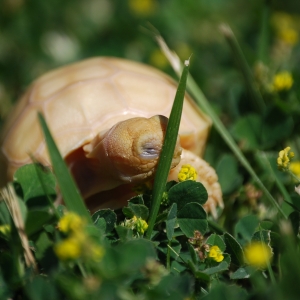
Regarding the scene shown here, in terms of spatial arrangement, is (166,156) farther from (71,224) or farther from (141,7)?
(141,7)

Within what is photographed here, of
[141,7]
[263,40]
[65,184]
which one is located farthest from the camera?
[141,7]

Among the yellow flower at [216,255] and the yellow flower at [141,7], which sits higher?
the yellow flower at [141,7]

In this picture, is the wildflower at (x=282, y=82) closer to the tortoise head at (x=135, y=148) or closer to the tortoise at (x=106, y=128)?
the tortoise at (x=106, y=128)

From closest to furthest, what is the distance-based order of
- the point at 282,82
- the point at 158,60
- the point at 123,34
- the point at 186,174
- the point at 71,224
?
the point at 71,224 < the point at 186,174 < the point at 282,82 < the point at 158,60 < the point at 123,34

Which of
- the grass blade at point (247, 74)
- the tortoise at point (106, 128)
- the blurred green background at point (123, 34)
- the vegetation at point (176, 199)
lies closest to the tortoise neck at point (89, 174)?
the tortoise at point (106, 128)

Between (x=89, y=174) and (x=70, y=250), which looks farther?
(x=89, y=174)

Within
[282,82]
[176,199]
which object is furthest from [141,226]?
[282,82]

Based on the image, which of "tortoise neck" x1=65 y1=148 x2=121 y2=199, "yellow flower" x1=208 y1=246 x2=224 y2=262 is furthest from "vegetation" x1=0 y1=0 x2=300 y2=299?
"tortoise neck" x1=65 y1=148 x2=121 y2=199
